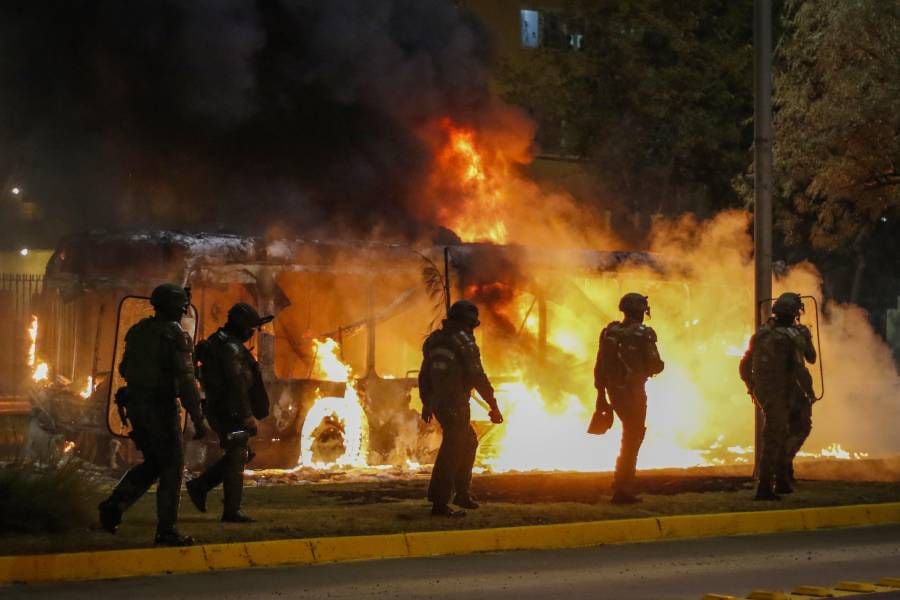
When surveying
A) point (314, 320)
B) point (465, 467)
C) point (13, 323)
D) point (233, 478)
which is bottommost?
point (233, 478)

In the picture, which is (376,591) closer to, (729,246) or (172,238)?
(172,238)

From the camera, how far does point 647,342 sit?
473 inches

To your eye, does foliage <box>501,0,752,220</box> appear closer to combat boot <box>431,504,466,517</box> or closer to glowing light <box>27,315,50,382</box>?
glowing light <box>27,315,50,382</box>

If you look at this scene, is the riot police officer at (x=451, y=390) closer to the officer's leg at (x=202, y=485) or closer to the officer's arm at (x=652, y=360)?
the officer's arm at (x=652, y=360)

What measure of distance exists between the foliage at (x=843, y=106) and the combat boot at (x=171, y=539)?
Answer: 44.9 ft

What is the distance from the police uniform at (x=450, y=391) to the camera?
1113 centimetres

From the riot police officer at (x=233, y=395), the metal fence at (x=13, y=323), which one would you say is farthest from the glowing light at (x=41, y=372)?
the metal fence at (x=13, y=323)

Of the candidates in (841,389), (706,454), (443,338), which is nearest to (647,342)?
(443,338)

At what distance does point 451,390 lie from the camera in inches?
439

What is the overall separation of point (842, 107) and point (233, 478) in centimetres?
1290

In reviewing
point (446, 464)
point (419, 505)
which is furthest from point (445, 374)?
point (419, 505)

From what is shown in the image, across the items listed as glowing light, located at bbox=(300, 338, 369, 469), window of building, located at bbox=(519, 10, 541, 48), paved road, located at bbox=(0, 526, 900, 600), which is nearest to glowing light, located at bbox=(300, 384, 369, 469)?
glowing light, located at bbox=(300, 338, 369, 469)

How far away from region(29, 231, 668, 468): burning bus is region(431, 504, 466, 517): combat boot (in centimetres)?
496

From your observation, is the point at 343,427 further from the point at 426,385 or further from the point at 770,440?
the point at 770,440
